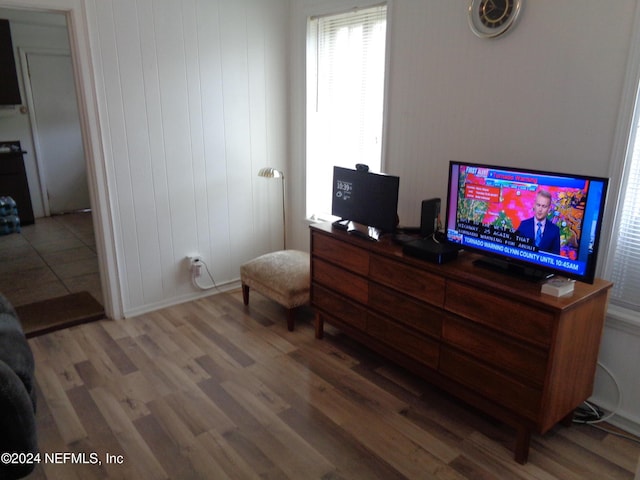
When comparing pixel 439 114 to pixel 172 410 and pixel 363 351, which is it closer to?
pixel 363 351

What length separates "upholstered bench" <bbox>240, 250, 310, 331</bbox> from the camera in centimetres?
331

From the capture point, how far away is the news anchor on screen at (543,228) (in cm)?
211

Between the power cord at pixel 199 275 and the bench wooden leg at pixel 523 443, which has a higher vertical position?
the power cord at pixel 199 275

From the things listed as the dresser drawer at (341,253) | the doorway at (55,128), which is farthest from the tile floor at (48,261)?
the dresser drawer at (341,253)

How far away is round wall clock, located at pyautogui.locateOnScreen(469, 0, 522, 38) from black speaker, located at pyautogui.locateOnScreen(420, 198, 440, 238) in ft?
3.07

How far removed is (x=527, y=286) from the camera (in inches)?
83.4

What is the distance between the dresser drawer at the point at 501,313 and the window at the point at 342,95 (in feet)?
4.65

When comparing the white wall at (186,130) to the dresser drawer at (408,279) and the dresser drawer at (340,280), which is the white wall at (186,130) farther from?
the dresser drawer at (408,279)

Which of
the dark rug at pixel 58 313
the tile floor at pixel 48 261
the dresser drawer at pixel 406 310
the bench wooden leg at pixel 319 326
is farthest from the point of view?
the tile floor at pixel 48 261

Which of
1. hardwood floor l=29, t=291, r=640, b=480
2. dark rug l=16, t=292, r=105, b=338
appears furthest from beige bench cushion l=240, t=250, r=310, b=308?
dark rug l=16, t=292, r=105, b=338

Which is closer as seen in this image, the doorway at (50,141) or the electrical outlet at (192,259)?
the electrical outlet at (192,259)

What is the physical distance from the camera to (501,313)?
213 centimetres

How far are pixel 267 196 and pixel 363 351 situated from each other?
1.71 m

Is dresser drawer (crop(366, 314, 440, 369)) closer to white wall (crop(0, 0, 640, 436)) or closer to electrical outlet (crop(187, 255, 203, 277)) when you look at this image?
white wall (crop(0, 0, 640, 436))
